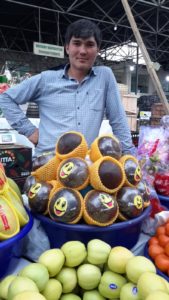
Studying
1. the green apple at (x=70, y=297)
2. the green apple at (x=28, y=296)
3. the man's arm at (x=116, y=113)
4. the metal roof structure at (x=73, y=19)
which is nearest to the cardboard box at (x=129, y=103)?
the man's arm at (x=116, y=113)

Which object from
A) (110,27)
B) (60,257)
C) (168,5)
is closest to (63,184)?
(60,257)

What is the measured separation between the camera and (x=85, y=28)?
1.48m

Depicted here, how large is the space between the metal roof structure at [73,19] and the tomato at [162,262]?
354 inches

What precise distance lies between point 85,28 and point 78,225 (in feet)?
3.36

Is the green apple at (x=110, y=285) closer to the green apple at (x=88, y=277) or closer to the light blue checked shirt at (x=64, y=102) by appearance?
the green apple at (x=88, y=277)

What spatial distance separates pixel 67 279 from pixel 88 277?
5 centimetres

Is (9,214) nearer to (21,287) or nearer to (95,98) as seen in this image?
(21,287)

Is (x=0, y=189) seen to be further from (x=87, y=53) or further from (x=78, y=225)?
(x=87, y=53)

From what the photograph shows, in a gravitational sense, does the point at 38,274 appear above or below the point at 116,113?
below

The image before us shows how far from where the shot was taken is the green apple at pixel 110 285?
28.8 inches

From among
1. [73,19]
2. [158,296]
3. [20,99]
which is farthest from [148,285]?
[73,19]

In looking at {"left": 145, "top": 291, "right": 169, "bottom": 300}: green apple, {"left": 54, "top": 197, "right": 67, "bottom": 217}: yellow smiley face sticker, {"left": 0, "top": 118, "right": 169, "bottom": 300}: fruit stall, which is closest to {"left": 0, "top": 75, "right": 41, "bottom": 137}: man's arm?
{"left": 0, "top": 118, "right": 169, "bottom": 300}: fruit stall

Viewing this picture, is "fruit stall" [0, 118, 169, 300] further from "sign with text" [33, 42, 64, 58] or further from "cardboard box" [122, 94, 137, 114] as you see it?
"sign with text" [33, 42, 64, 58]

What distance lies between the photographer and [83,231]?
88cm
